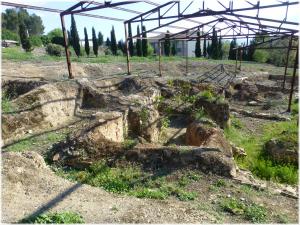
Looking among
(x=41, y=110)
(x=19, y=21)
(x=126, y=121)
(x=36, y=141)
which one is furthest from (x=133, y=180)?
(x=19, y=21)

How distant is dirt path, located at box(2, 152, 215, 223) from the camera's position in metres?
5.36

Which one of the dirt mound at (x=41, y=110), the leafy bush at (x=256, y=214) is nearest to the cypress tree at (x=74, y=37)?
the dirt mound at (x=41, y=110)

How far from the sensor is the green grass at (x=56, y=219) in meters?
4.91

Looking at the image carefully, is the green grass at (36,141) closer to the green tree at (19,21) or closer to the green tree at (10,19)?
the green tree at (19,21)

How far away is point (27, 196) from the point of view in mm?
5863

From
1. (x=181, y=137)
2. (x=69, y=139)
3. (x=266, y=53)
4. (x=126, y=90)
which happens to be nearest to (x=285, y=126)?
(x=181, y=137)

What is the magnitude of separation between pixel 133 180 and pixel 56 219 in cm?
243

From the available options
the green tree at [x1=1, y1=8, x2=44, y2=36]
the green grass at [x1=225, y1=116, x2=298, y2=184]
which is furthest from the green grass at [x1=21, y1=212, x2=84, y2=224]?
the green tree at [x1=1, y1=8, x2=44, y2=36]

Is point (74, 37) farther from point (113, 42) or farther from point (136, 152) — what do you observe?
point (136, 152)

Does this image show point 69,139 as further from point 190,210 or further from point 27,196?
point 190,210

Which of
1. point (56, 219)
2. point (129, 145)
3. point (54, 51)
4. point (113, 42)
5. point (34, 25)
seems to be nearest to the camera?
point (56, 219)

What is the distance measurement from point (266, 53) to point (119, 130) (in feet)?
135

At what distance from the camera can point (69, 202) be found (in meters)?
5.82

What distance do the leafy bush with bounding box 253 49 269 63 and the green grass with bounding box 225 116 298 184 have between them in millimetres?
29775
